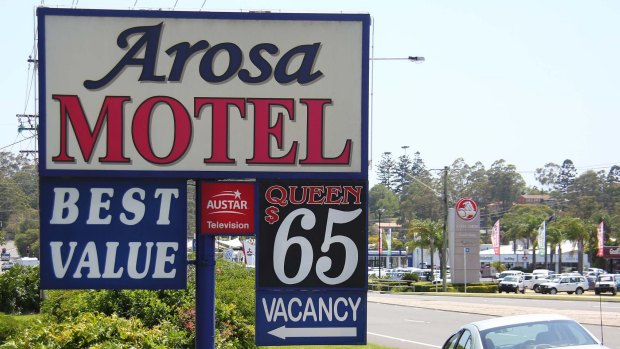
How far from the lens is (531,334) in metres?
11.6

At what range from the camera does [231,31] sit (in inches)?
347

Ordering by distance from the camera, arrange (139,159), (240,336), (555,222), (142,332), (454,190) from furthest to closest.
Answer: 1. (454,190)
2. (555,222)
3. (240,336)
4. (142,332)
5. (139,159)

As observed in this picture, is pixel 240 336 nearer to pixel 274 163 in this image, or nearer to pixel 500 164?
pixel 274 163

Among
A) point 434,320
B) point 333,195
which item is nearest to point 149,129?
point 333,195

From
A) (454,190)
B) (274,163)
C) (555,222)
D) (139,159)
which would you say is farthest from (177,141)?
(454,190)

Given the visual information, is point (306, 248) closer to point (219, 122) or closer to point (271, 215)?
point (271, 215)

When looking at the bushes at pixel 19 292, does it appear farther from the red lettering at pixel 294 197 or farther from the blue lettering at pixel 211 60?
the red lettering at pixel 294 197

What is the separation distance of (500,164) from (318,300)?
175396 mm

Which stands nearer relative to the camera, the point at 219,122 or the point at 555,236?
the point at 219,122

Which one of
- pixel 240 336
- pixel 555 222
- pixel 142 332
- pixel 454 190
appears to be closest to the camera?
pixel 142 332

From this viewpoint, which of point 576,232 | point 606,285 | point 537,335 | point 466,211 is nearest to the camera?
point 537,335

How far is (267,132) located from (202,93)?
70 centimetres

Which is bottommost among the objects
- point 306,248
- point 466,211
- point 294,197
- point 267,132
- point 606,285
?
point 606,285

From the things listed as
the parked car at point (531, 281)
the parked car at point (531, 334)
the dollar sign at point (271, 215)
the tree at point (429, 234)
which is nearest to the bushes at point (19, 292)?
the parked car at point (531, 334)
